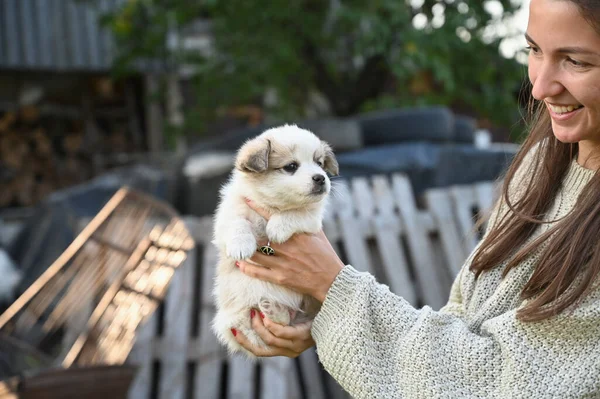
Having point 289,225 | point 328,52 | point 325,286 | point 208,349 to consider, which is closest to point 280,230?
point 289,225

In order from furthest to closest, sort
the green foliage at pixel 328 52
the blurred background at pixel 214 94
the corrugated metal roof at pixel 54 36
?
the corrugated metal roof at pixel 54 36, the green foliage at pixel 328 52, the blurred background at pixel 214 94

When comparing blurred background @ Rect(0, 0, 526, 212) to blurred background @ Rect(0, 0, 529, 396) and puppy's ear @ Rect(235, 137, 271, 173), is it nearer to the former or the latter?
blurred background @ Rect(0, 0, 529, 396)

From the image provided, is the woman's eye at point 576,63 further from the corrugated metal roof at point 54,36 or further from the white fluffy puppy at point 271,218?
the corrugated metal roof at point 54,36

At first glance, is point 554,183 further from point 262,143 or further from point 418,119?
point 418,119

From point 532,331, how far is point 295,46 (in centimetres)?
662

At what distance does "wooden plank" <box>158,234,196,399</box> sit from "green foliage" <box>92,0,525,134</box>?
3.28 metres

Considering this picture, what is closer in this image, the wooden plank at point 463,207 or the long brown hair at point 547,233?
the long brown hair at point 547,233

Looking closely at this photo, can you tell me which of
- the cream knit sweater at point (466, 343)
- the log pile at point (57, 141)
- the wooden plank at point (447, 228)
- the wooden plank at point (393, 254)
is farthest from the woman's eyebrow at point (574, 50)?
the log pile at point (57, 141)

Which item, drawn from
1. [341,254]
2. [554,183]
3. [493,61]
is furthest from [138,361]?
[493,61]

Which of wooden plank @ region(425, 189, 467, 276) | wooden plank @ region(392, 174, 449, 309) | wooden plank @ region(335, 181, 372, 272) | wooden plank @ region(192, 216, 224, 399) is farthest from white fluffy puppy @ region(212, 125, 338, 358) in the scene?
wooden plank @ region(425, 189, 467, 276)

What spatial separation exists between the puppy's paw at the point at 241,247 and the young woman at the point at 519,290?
1.4 inches

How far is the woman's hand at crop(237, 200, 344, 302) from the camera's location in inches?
76.5

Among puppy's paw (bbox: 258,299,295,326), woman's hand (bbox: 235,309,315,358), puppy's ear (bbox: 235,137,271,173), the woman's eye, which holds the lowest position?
woman's hand (bbox: 235,309,315,358)

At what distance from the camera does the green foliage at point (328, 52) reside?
693 cm
